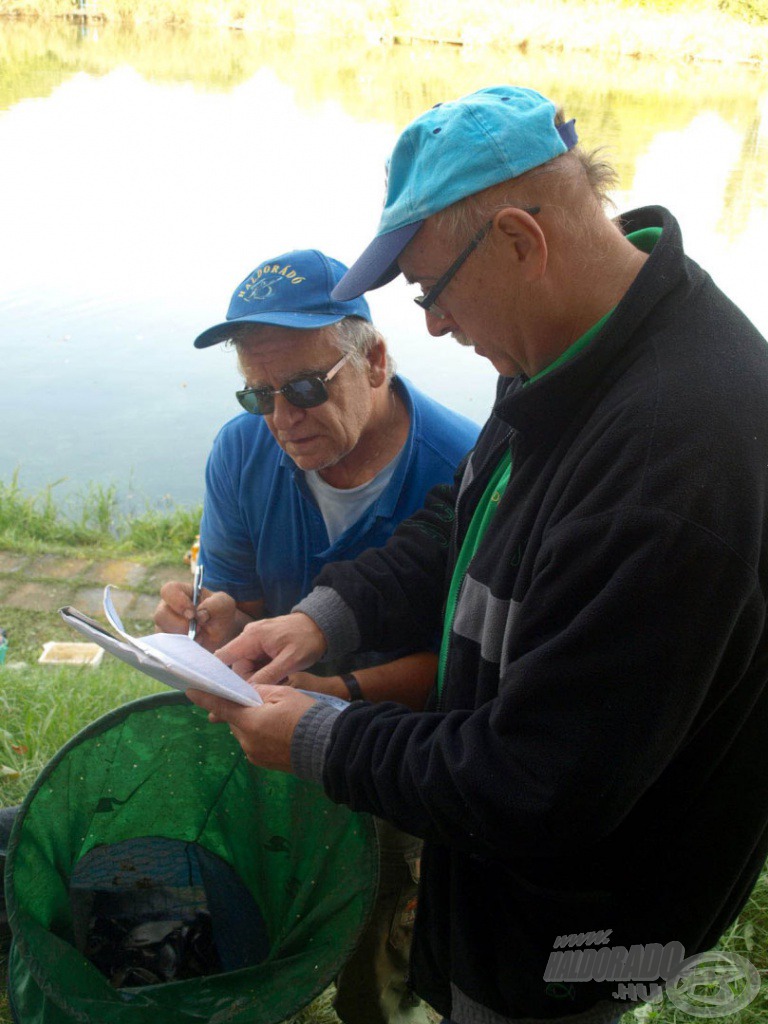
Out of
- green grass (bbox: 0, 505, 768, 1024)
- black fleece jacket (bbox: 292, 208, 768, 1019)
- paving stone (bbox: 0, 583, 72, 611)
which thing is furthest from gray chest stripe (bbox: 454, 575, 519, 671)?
paving stone (bbox: 0, 583, 72, 611)

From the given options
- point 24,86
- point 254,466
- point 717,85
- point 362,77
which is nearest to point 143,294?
point 254,466

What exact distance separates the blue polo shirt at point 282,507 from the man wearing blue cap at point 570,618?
19.8 inches

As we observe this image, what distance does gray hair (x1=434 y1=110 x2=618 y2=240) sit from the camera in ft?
3.84

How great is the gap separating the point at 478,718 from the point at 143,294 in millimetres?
8125

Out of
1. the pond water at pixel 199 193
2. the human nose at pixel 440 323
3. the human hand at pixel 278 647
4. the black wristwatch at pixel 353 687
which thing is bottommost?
the pond water at pixel 199 193

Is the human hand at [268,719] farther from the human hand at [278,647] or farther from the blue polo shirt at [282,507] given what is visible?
the blue polo shirt at [282,507]

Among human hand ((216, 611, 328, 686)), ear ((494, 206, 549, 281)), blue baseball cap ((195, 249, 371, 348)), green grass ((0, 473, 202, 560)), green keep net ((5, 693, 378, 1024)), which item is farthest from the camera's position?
green grass ((0, 473, 202, 560))

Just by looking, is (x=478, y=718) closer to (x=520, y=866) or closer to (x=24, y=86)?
(x=520, y=866)

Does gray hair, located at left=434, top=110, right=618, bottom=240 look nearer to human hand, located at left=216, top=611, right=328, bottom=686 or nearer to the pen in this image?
human hand, located at left=216, top=611, right=328, bottom=686

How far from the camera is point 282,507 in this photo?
6.64ft

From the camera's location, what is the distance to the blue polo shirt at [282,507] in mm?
1988

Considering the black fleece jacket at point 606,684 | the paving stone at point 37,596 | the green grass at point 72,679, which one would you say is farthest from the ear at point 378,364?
the paving stone at point 37,596

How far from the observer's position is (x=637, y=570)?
96 cm

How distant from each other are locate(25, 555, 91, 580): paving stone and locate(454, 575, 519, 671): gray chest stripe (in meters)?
3.80
